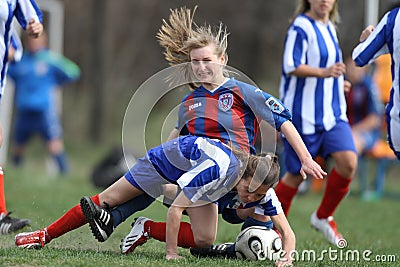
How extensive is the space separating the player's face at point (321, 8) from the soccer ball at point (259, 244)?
2084 mm

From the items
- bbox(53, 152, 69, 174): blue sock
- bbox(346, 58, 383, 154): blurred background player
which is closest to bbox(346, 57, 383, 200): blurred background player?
bbox(346, 58, 383, 154): blurred background player

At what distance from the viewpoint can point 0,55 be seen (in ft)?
18.5

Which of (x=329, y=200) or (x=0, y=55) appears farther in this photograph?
(x=329, y=200)

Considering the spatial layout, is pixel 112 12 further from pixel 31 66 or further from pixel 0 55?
pixel 0 55

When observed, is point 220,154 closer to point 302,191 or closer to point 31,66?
point 302,191

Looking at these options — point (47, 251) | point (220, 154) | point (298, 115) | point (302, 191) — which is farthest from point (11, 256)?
point (302, 191)

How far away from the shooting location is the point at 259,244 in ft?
16.0

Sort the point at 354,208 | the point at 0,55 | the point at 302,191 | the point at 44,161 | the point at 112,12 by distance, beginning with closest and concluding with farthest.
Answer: the point at 0,55 → the point at 354,208 → the point at 302,191 → the point at 44,161 → the point at 112,12

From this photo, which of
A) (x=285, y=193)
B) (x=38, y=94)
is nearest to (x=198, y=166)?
(x=285, y=193)

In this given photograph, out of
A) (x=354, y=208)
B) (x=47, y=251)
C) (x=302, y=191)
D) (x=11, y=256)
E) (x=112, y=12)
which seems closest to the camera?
(x=11, y=256)

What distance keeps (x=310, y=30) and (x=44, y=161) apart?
1302 centimetres

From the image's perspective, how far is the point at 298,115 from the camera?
634 cm

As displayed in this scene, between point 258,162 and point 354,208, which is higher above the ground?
point 258,162

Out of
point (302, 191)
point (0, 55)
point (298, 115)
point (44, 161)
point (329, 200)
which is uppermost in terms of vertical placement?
point (0, 55)
